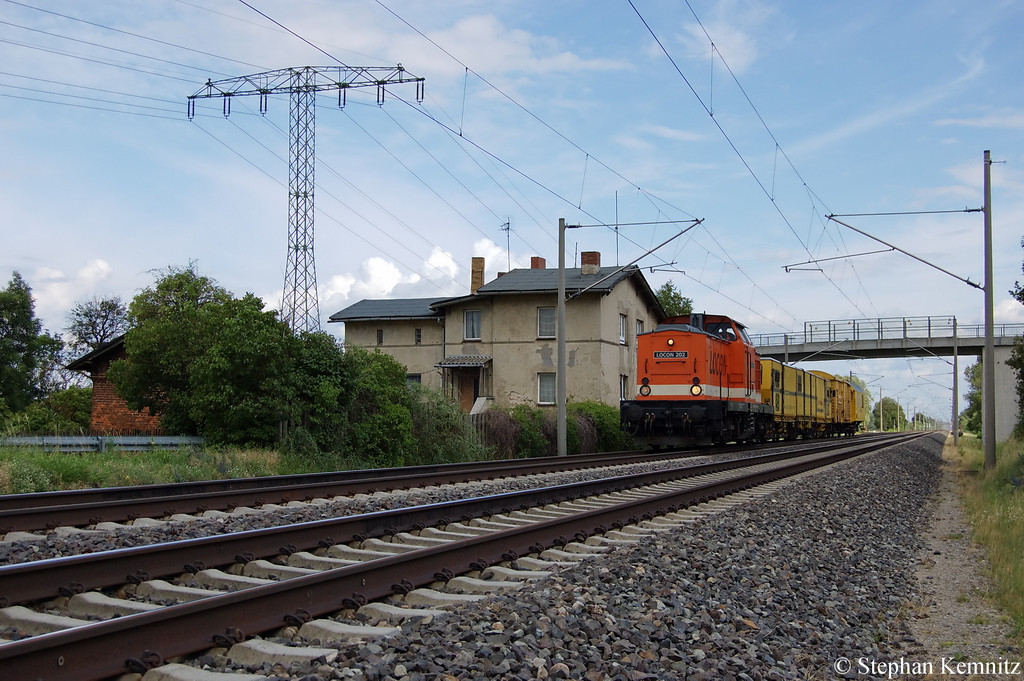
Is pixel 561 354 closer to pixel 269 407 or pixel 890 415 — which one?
pixel 269 407

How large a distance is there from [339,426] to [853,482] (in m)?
10.2

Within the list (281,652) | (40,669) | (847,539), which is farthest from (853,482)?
(40,669)

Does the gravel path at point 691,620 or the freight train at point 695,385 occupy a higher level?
the freight train at point 695,385

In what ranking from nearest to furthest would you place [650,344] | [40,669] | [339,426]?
[40,669] → [339,426] → [650,344]

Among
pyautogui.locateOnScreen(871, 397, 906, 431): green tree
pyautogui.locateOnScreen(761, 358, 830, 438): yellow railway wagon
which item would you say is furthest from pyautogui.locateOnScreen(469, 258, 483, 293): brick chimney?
pyautogui.locateOnScreen(871, 397, 906, 431): green tree

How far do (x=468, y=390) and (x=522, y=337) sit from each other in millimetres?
4014

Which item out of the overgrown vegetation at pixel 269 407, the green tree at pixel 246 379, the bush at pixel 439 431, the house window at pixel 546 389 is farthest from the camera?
the house window at pixel 546 389

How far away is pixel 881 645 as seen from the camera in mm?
6250

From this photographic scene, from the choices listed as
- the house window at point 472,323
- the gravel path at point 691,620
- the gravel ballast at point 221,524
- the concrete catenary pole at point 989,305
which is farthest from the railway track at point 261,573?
the house window at point 472,323

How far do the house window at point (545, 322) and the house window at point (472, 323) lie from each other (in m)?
3.18

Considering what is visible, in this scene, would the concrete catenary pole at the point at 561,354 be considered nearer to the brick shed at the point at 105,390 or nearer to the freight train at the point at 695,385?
the freight train at the point at 695,385

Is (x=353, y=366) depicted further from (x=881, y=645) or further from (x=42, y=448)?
(x=881, y=645)

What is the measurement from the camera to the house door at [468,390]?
1563 inches

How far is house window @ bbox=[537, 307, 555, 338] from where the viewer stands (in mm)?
37938
